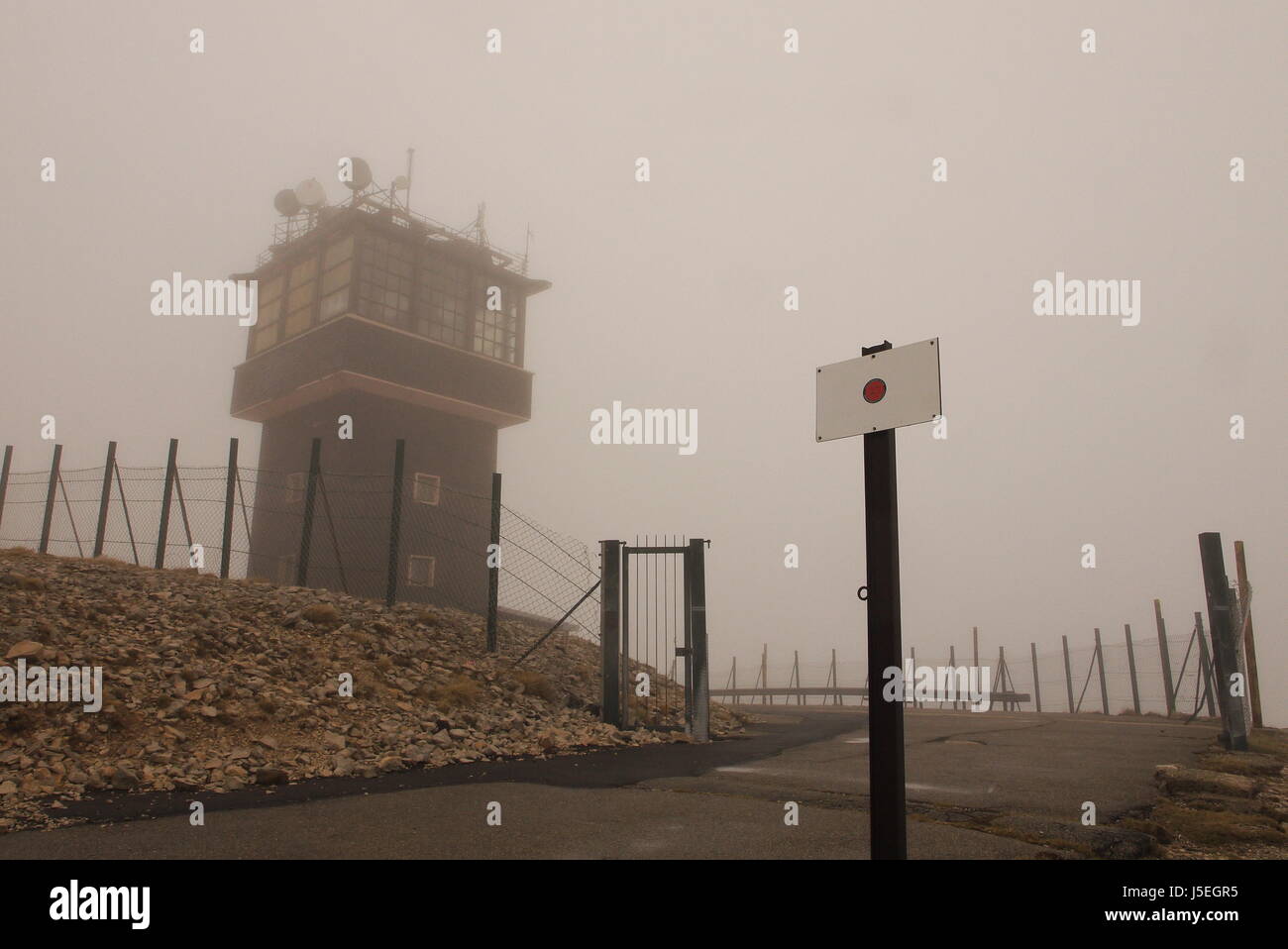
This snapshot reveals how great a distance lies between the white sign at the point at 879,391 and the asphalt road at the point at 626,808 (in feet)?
8.76

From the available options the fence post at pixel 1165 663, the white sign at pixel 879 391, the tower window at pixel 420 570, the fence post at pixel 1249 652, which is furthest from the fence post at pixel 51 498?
the fence post at pixel 1165 663

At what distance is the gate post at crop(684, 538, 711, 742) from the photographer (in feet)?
38.3

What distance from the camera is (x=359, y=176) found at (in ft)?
80.4

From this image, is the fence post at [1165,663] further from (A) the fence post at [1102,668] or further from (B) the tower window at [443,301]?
(B) the tower window at [443,301]

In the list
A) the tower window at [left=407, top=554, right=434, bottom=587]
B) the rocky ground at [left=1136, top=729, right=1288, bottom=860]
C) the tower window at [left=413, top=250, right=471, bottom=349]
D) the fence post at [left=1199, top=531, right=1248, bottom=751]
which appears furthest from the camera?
the tower window at [left=413, top=250, right=471, bottom=349]

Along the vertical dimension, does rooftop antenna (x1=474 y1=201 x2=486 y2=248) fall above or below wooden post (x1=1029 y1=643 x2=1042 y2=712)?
above

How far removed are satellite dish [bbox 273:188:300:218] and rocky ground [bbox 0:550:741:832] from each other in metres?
15.2

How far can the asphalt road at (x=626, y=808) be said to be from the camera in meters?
5.18

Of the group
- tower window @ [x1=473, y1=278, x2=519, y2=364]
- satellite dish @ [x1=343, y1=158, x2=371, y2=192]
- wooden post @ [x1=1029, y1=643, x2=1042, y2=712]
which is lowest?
wooden post @ [x1=1029, y1=643, x2=1042, y2=712]

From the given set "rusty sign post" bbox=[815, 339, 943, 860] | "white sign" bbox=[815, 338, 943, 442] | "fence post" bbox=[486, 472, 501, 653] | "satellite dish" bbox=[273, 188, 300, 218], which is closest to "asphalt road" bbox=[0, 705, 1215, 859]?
"rusty sign post" bbox=[815, 339, 943, 860]

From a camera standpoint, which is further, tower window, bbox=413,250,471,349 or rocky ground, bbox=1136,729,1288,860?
tower window, bbox=413,250,471,349

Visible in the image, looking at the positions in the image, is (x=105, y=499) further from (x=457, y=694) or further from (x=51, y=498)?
(x=457, y=694)

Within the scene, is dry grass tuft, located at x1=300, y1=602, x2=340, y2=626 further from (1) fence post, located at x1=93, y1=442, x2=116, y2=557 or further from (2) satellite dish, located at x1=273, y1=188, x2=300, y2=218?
(2) satellite dish, located at x1=273, y1=188, x2=300, y2=218
